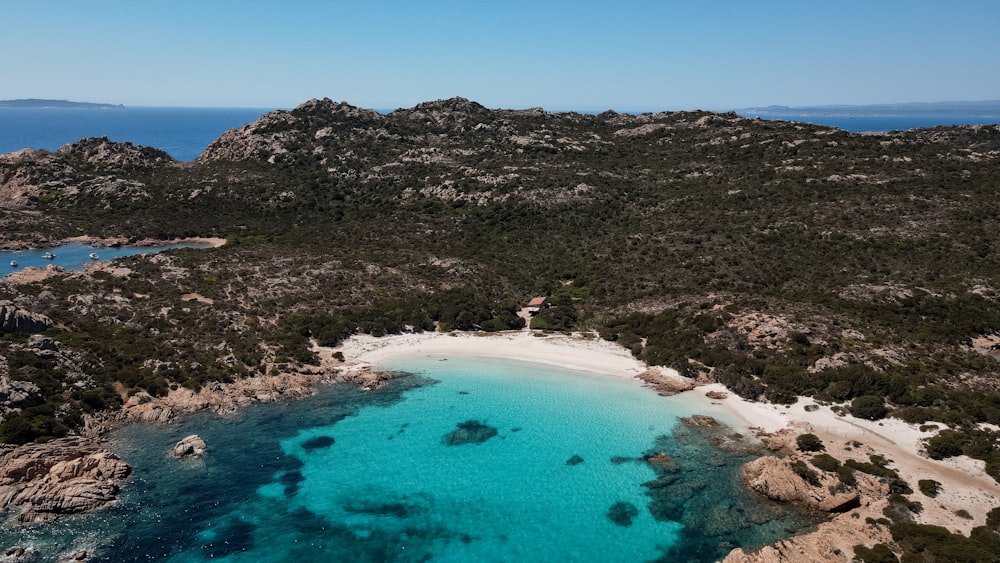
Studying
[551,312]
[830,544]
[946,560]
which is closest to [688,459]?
[830,544]

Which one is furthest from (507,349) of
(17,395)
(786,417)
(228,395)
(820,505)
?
(17,395)

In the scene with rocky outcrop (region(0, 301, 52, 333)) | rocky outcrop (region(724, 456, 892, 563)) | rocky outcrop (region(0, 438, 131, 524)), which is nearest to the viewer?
rocky outcrop (region(724, 456, 892, 563))

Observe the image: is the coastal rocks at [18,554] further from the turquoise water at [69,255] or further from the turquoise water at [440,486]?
the turquoise water at [69,255]

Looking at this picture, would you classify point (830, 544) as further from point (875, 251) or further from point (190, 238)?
point (190, 238)

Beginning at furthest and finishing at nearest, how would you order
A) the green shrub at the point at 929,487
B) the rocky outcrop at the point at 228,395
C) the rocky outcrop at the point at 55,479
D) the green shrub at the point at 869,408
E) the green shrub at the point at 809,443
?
the rocky outcrop at the point at 228,395 → the green shrub at the point at 869,408 → the green shrub at the point at 809,443 → the green shrub at the point at 929,487 → the rocky outcrop at the point at 55,479

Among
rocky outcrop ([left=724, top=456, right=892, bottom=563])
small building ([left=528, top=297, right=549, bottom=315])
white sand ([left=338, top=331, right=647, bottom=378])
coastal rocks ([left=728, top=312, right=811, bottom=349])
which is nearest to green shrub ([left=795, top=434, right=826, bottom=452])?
rocky outcrop ([left=724, top=456, right=892, bottom=563])

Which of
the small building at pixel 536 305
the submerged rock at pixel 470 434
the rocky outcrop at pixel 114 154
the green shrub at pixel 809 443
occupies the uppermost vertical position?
the rocky outcrop at pixel 114 154

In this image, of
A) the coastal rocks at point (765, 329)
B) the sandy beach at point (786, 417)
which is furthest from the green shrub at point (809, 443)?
the coastal rocks at point (765, 329)

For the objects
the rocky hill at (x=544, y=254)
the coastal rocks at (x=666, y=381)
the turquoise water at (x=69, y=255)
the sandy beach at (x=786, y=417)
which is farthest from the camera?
the turquoise water at (x=69, y=255)

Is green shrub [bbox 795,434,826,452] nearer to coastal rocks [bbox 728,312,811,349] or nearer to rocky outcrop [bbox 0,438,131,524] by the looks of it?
coastal rocks [bbox 728,312,811,349]
